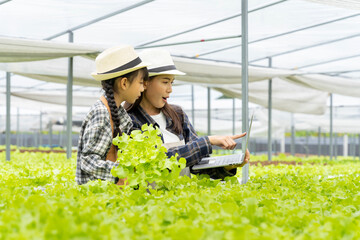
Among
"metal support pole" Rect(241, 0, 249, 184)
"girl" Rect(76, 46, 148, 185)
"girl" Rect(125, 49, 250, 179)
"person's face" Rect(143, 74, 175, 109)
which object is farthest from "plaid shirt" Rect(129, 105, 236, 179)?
"metal support pole" Rect(241, 0, 249, 184)

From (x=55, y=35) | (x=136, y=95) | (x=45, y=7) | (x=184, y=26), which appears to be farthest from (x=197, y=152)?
(x=55, y=35)

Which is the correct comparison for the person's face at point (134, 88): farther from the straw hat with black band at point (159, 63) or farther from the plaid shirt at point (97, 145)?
A: the straw hat with black band at point (159, 63)

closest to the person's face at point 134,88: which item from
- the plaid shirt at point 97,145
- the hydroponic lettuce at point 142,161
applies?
A: the plaid shirt at point 97,145

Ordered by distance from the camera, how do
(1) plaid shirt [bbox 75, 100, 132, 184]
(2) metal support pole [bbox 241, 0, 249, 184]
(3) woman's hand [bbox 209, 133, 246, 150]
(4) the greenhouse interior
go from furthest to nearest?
(2) metal support pole [bbox 241, 0, 249, 184] < (3) woman's hand [bbox 209, 133, 246, 150] < (1) plaid shirt [bbox 75, 100, 132, 184] < (4) the greenhouse interior

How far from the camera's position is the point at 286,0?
6465 millimetres

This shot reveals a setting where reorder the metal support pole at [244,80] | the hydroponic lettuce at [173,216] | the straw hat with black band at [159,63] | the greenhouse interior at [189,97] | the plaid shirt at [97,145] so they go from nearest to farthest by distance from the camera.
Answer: the hydroponic lettuce at [173,216] → the greenhouse interior at [189,97] → the plaid shirt at [97,145] → the straw hat with black band at [159,63] → the metal support pole at [244,80]

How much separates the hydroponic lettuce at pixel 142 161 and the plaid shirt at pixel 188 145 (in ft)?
1.06

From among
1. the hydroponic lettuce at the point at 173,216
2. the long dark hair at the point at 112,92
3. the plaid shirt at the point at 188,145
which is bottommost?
the hydroponic lettuce at the point at 173,216

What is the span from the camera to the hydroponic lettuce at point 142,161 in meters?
2.34

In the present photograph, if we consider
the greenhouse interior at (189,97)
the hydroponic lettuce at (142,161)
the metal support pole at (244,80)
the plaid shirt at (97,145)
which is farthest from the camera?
the metal support pole at (244,80)

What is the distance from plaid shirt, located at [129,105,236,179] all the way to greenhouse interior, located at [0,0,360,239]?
1.9 inches

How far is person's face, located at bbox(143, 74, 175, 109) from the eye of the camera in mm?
3090

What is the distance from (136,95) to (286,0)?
175 inches

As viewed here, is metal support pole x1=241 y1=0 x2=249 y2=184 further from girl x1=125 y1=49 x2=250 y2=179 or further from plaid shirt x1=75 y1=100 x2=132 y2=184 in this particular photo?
plaid shirt x1=75 y1=100 x2=132 y2=184
